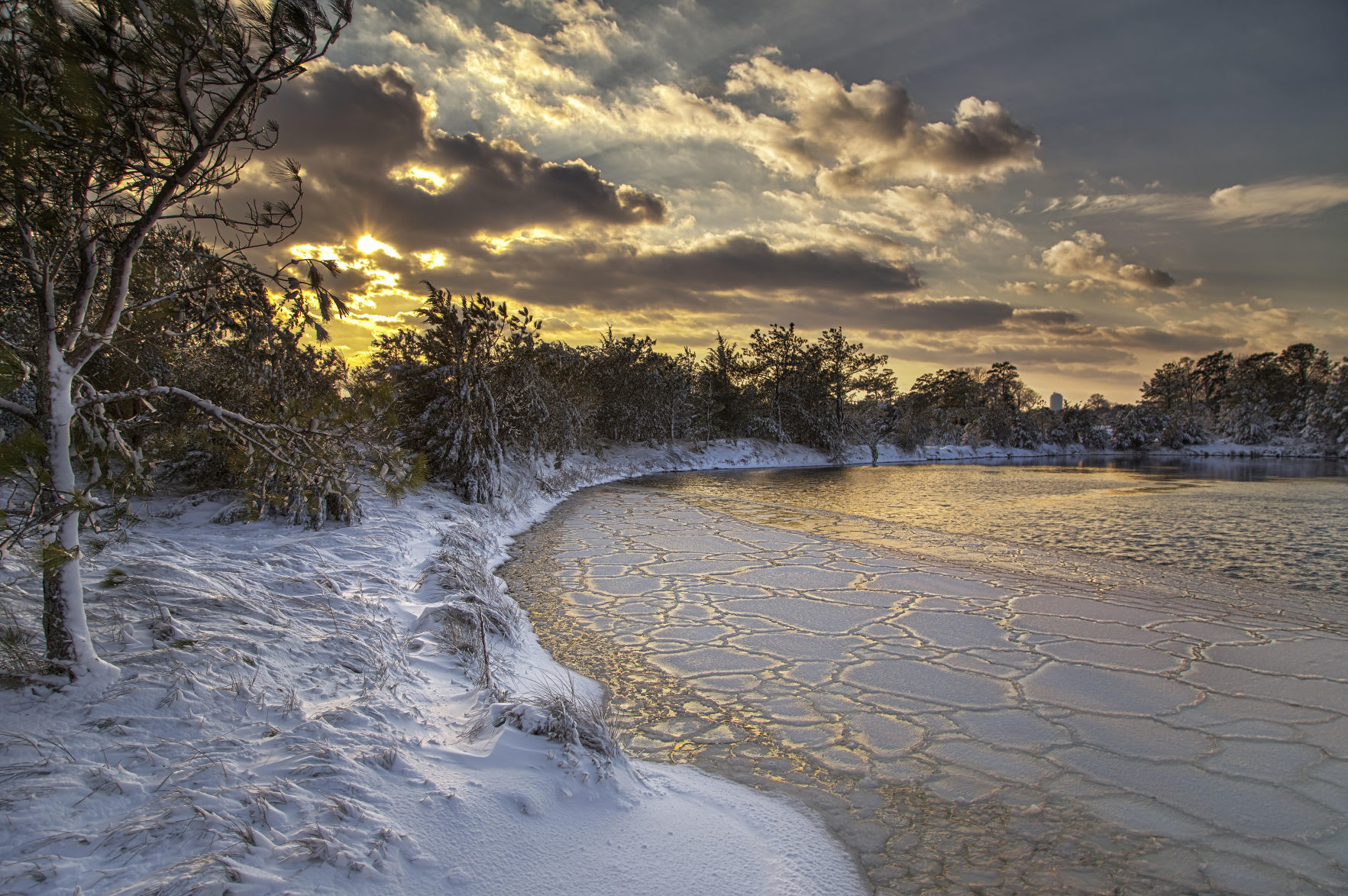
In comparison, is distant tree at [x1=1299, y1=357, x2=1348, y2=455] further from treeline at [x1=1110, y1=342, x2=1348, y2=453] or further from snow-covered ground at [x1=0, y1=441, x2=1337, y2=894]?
snow-covered ground at [x1=0, y1=441, x2=1337, y2=894]

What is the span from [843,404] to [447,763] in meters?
44.4

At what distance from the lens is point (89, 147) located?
2551 mm

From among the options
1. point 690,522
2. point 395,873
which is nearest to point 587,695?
point 395,873

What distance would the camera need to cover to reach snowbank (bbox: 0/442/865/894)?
1.88 meters

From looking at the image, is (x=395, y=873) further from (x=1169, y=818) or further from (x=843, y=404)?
(x=843, y=404)

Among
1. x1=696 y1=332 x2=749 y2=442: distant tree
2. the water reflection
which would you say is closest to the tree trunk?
the water reflection

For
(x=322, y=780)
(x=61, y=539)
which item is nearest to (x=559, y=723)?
(x=322, y=780)

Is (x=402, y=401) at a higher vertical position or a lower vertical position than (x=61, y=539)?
higher

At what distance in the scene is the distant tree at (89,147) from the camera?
2.47 meters

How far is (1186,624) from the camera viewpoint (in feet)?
18.6

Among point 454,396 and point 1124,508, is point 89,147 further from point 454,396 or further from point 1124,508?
point 1124,508

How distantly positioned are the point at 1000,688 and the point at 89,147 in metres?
5.84

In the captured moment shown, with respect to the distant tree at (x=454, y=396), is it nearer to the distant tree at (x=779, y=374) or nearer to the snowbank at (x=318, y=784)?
the snowbank at (x=318, y=784)

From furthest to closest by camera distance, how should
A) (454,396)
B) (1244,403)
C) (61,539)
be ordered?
(1244,403)
(454,396)
(61,539)
